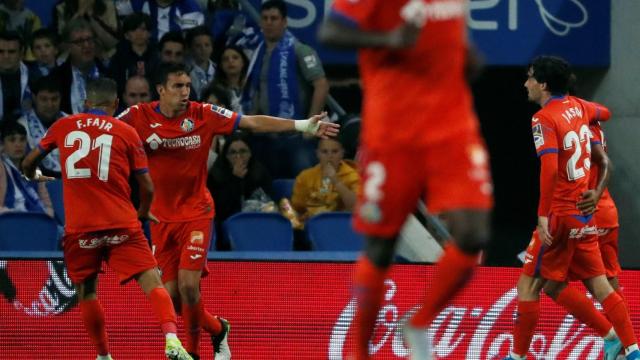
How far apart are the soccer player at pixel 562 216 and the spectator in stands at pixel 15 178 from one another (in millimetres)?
4632

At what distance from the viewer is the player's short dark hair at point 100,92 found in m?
8.69

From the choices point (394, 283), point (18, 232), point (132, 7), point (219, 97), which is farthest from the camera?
point (132, 7)

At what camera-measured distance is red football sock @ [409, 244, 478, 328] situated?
5.67 m

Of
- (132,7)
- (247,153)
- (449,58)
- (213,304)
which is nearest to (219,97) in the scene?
(247,153)

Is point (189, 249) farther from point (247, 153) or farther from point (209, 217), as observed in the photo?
point (247, 153)

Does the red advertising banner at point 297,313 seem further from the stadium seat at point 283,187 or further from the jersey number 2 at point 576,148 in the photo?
the stadium seat at point 283,187

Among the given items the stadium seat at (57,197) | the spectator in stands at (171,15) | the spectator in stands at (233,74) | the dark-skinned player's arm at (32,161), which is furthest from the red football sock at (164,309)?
the spectator in stands at (171,15)

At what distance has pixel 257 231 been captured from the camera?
1156cm

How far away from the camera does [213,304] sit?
10.3m

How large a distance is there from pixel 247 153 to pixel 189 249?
2710mm

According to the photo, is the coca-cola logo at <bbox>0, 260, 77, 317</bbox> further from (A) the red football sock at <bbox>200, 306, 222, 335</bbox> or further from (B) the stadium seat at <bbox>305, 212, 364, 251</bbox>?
(B) the stadium seat at <bbox>305, 212, 364, 251</bbox>

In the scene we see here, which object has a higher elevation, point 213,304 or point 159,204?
point 159,204

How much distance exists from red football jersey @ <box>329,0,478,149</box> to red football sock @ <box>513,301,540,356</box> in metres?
3.69

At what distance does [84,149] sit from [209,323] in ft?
5.59
